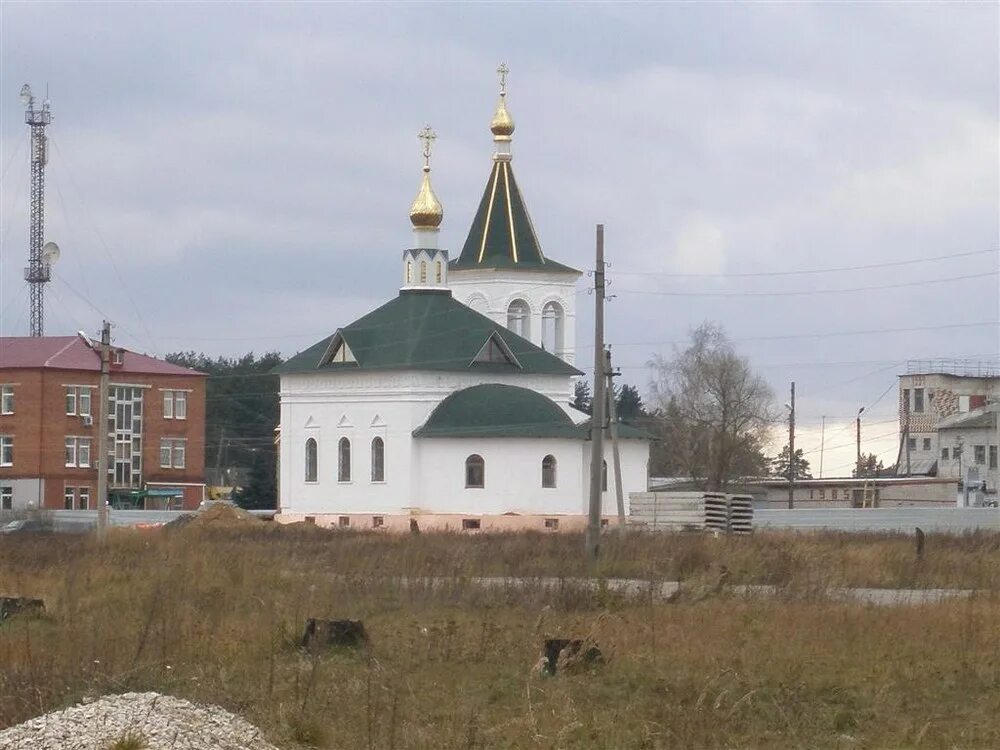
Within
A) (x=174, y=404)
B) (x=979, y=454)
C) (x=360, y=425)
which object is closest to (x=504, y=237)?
(x=360, y=425)

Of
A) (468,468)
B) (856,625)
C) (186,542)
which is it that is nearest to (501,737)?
(856,625)

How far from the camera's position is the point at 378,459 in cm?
5434

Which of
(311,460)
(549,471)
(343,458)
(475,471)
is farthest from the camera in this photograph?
(311,460)

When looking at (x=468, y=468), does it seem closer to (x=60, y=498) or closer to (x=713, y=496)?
(x=713, y=496)

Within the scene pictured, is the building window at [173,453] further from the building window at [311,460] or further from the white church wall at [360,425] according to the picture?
the building window at [311,460]

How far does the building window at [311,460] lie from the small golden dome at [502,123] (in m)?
12.0

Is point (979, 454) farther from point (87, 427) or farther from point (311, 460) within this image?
point (87, 427)

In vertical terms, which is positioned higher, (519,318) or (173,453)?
(519,318)

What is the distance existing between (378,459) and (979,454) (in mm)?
30708

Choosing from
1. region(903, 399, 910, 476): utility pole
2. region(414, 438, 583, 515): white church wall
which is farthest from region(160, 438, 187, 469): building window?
region(903, 399, 910, 476): utility pole

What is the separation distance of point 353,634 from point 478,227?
4590 centimetres

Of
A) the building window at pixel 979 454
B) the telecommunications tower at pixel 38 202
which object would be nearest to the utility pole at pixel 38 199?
the telecommunications tower at pixel 38 202

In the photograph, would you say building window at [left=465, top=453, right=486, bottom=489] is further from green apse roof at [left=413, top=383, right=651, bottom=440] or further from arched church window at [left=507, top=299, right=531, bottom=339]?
arched church window at [left=507, top=299, right=531, bottom=339]

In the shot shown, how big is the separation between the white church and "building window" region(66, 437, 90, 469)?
1330cm
